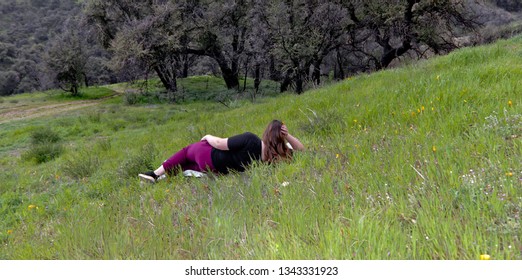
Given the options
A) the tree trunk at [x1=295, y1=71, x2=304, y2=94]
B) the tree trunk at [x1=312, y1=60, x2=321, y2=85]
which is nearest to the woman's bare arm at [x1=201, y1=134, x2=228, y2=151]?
the tree trunk at [x1=295, y1=71, x2=304, y2=94]

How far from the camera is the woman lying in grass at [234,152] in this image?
155 inches

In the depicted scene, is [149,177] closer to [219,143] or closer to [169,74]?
[219,143]

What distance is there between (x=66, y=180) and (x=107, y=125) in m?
9.71

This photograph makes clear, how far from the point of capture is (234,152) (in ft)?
13.6

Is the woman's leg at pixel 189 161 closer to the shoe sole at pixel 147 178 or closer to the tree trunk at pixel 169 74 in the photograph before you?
the shoe sole at pixel 147 178

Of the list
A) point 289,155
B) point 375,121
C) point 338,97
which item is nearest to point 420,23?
point 338,97

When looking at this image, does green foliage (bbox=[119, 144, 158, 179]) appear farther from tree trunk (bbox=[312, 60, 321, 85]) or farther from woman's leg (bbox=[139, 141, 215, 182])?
tree trunk (bbox=[312, 60, 321, 85])

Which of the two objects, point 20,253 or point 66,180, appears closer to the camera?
point 20,253

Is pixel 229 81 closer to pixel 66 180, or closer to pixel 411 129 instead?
pixel 66 180

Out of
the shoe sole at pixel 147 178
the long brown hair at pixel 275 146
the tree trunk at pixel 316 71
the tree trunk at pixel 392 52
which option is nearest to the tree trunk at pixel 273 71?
the tree trunk at pixel 316 71

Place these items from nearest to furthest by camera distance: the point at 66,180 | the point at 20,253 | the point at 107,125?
the point at 20,253
the point at 66,180
the point at 107,125

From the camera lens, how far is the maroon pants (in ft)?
14.2

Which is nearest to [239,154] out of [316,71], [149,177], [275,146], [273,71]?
[275,146]

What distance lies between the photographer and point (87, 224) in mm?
2494
